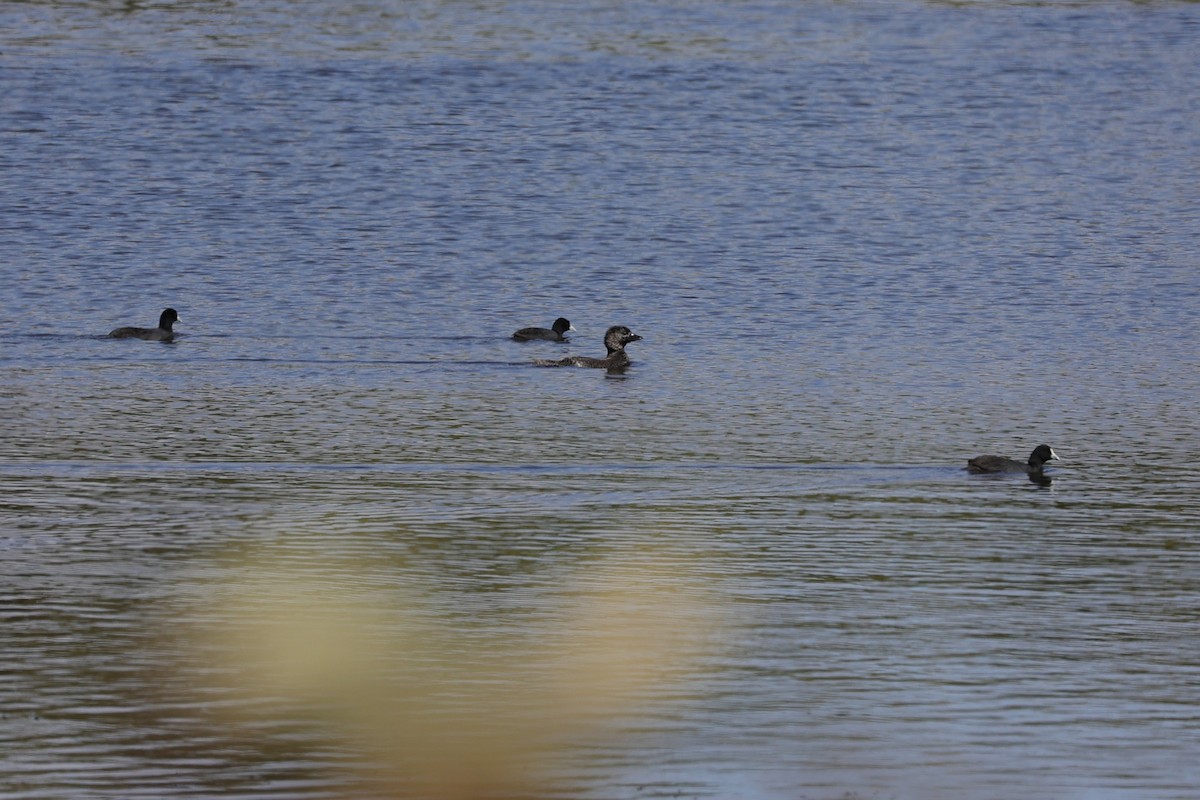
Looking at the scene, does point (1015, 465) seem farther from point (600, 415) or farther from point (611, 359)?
point (611, 359)

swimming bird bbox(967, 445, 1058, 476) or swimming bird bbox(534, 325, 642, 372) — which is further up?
swimming bird bbox(534, 325, 642, 372)

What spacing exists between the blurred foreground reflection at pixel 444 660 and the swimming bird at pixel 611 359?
8.23 m

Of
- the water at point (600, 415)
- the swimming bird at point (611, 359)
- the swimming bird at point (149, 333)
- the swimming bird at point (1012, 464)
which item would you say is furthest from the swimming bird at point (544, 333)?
the swimming bird at point (1012, 464)

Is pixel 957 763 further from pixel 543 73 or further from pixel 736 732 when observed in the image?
pixel 543 73

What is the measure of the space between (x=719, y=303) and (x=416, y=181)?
29.2 feet

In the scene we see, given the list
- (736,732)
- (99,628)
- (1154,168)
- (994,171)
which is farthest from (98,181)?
(736,732)

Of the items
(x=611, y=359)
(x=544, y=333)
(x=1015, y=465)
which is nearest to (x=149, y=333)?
(x=544, y=333)

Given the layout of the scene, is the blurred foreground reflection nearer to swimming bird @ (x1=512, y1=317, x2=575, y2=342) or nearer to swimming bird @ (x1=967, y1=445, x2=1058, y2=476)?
swimming bird @ (x1=967, y1=445, x2=1058, y2=476)

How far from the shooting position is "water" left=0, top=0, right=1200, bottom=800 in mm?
10000

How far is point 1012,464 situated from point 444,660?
6.26m

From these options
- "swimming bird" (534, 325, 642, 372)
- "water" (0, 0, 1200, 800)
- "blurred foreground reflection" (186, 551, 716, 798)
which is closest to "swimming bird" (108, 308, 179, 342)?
"water" (0, 0, 1200, 800)

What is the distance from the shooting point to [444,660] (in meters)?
11.0

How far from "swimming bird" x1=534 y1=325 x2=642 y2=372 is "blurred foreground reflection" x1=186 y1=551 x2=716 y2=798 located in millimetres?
8230

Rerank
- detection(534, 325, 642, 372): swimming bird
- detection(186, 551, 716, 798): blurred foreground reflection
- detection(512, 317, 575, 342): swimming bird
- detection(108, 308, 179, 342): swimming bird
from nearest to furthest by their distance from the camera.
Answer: detection(186, 551, 716, 798): blurred foreground reflection → detection(534, 325, 642, 372): swimming bird → detection(108, 308, 179, 342): swimming bird → detection(512, 317, 575, 342): swimming bird
